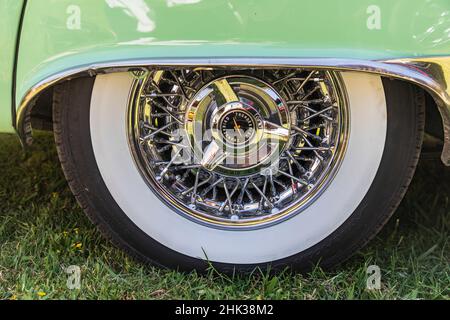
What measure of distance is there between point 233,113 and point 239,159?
0.51 ft

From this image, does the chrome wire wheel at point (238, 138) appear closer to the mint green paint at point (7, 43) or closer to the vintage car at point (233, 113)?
the vintage car at point (233, 113)

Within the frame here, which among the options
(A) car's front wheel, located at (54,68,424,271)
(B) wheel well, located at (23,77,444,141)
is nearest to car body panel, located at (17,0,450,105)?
(A) car's front wheel, located at (54,68,424,271)

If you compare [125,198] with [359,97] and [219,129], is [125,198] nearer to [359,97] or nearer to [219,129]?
[219,129]

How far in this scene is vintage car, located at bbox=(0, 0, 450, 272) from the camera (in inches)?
55.7

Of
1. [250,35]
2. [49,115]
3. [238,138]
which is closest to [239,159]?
[238,138]

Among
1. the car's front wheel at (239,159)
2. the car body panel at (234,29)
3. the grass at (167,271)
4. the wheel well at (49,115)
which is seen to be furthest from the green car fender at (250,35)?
the grass at (167,271)

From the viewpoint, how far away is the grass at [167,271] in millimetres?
1674

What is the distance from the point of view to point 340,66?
1.42m

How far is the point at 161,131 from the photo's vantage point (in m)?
1.68

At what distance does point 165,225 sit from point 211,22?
2.21 feet

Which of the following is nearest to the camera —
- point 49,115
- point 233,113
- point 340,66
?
point 340,66

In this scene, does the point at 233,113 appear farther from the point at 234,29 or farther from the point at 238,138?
the point at 234,29

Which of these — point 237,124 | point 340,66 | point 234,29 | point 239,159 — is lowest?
point 239,159

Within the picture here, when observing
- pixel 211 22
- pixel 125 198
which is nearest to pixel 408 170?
pixel 211 22
